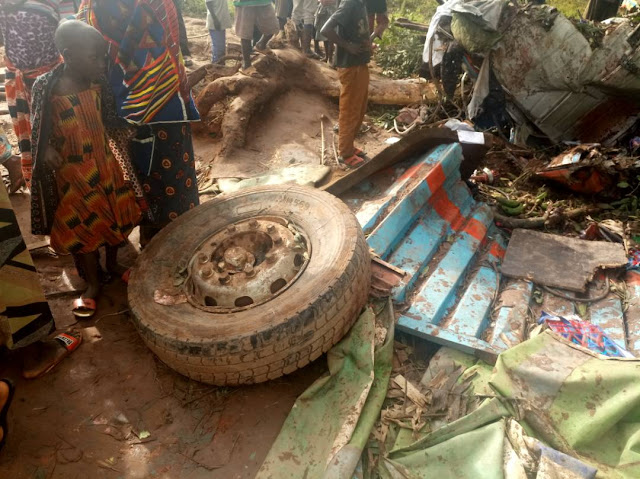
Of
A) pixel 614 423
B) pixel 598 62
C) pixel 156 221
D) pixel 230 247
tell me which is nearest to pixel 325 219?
pixel 230 247

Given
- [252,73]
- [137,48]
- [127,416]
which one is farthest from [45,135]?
[252,73]

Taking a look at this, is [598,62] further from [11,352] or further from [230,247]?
[11,352]

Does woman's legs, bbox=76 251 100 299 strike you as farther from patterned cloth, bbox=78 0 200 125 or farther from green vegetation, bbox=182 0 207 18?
green vegetation, bbox=182 0 207 18

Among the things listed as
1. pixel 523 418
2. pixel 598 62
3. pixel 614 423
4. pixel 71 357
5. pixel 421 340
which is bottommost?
pixel 71 357

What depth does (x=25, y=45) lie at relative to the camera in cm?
323

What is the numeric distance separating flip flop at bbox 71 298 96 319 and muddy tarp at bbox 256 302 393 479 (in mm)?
1766

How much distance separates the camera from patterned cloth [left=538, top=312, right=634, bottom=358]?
261 cm

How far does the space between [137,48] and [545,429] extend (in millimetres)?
3193

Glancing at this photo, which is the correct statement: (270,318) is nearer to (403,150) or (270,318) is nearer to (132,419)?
(132,419)

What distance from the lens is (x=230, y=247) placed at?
2.91 meters

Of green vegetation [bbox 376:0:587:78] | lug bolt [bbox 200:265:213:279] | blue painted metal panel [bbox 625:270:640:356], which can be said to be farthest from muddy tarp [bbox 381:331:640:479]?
green vegetation [bbox 376:0:587:78]

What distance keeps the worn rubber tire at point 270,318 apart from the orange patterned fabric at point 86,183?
0.45m

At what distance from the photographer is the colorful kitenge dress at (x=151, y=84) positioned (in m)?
2.89

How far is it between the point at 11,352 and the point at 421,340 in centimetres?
260
